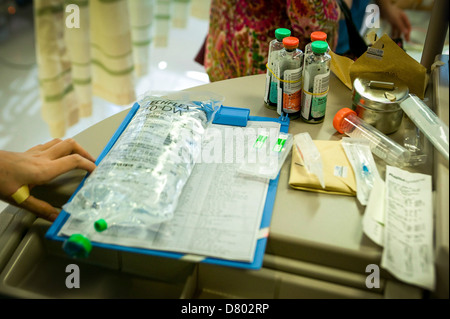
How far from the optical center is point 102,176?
0.78m

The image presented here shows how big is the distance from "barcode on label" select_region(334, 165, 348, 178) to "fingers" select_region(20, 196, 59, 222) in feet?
1.69

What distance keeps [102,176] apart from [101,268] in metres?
0.17

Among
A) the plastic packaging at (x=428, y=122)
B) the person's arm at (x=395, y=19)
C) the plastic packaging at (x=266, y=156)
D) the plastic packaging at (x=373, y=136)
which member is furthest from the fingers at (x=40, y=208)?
the person's arm at (x=395, y=19)

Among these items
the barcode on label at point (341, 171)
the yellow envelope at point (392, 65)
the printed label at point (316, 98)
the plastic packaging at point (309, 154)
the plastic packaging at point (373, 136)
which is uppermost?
the yellow envelope at point (392, 65)

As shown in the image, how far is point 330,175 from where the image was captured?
85 centimetres

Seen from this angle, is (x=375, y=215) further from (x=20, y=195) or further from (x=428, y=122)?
(x=20, y=195)

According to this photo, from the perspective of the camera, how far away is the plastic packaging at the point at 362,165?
81 cm

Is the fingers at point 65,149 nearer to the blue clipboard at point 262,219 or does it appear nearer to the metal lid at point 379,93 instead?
the blue clipboard at point 262,219

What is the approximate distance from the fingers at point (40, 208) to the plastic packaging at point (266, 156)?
34 centimetres

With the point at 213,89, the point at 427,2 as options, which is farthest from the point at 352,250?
the point at 427,2

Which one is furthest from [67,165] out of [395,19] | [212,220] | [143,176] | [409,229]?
[395,19]

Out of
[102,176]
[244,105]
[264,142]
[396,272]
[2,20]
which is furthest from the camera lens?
[2,20]

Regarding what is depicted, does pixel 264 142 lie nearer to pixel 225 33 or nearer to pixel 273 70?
pixel 273 70

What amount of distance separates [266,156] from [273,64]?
0.72 ft
